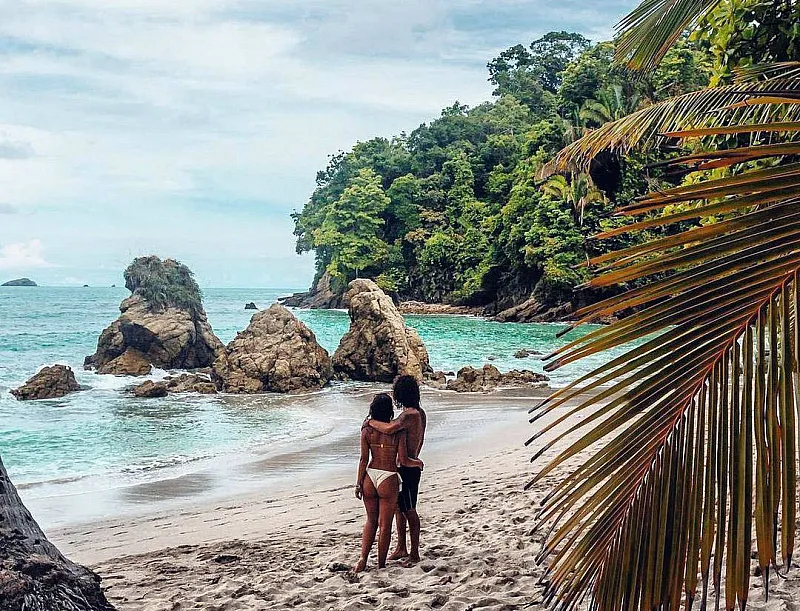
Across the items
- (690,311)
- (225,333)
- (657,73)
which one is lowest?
(225,333)

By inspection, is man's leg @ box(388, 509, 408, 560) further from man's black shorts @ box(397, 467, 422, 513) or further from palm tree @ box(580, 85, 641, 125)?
palm tree @ box(580, 85, 641, 125)

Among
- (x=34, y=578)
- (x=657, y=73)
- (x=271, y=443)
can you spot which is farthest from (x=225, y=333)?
(x=34, y=578)

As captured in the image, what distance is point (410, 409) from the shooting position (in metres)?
5.11

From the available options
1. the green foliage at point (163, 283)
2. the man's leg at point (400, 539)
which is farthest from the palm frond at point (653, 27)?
the green foliage at point (163, 283)

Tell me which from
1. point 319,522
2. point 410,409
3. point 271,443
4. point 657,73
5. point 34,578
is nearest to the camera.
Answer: point 34,578

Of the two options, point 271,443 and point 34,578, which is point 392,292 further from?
point 34,578

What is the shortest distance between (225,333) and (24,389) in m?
25.1

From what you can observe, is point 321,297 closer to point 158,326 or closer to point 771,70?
point 158,326

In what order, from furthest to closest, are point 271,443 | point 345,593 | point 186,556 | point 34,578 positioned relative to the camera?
point 271,443
point 186,556
point 345,593
point 34,578

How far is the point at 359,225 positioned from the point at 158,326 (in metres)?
32.8

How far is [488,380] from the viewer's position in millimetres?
18016

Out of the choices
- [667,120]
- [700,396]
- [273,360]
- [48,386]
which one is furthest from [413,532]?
[48,386]

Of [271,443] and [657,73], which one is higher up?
[657,73]

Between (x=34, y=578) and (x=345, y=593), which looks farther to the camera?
(x=345, y=593)
